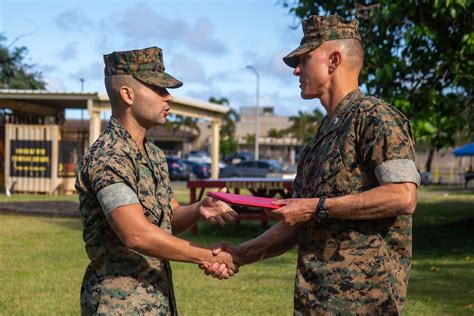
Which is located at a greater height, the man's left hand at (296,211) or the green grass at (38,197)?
the man's left hand at (296,211)

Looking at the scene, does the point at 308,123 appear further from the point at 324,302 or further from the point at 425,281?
the point at 324,302

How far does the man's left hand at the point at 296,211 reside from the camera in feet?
11.7

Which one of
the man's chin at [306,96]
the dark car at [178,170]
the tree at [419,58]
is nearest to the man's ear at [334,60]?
the man's chin at [306,96]

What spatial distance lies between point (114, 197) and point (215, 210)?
0.74 m

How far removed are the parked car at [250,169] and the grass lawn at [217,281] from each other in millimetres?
27084

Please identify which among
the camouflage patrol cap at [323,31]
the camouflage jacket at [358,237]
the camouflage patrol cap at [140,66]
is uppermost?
the camouflage patrol cap at [323,31]

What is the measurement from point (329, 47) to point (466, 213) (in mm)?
19988

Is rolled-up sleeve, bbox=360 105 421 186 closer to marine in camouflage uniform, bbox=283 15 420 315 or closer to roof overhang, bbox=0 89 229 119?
marine in camouflage uniform, bbox=283 15 420 315

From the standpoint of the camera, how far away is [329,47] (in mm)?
3764

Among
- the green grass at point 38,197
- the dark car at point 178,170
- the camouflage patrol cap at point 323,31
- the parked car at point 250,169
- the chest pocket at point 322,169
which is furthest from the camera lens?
the dark car at point 178,170

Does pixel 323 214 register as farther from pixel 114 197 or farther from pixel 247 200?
pixel 114 197

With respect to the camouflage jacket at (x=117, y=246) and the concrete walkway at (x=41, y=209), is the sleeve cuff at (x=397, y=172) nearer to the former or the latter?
the camouflage jacket at (x=117, y=246)

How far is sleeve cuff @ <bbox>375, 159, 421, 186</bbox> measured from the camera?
11.1ft

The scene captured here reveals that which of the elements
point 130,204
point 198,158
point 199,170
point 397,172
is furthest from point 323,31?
point 198,158
